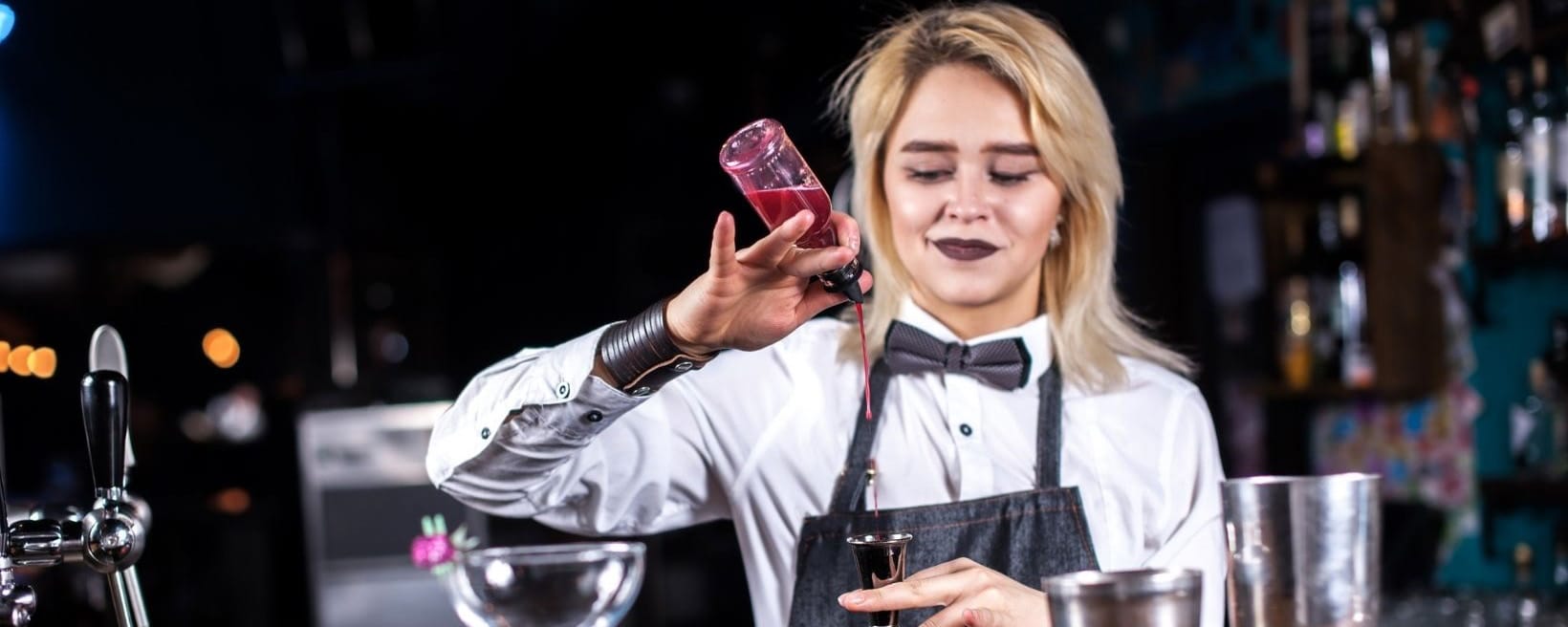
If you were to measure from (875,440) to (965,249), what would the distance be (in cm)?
29

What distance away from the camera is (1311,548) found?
1.10 metres

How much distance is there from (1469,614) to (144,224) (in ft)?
18.4

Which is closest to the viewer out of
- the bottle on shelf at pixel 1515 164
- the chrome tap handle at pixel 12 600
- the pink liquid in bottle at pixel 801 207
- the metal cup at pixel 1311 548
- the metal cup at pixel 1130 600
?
the metal cup at pixel 1130 600

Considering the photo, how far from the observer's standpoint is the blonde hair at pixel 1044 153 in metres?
2.02

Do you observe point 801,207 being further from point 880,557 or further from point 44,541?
point 44,541

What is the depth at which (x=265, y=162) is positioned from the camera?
268 inches

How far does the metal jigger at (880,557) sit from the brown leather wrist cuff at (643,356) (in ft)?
1.05

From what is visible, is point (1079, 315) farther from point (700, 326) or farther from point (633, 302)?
point (633, 302)

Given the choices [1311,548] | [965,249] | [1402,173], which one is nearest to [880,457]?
[965,249]

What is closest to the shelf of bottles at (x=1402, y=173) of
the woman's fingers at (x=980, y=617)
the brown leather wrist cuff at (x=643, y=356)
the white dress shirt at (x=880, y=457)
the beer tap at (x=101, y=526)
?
the white dress shirt at (x=880, y=457)

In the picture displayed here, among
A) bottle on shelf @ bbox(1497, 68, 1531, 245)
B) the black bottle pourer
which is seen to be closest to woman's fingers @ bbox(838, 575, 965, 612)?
the black bottle pourer

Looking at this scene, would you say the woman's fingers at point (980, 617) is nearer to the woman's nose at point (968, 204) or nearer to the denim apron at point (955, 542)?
the denim apron at point (955, 542)

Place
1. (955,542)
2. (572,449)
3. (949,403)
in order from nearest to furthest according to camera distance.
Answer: (572,449)
(955,542)
(949,403)

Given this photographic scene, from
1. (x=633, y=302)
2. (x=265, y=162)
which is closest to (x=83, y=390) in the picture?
(x=265, y=162)
